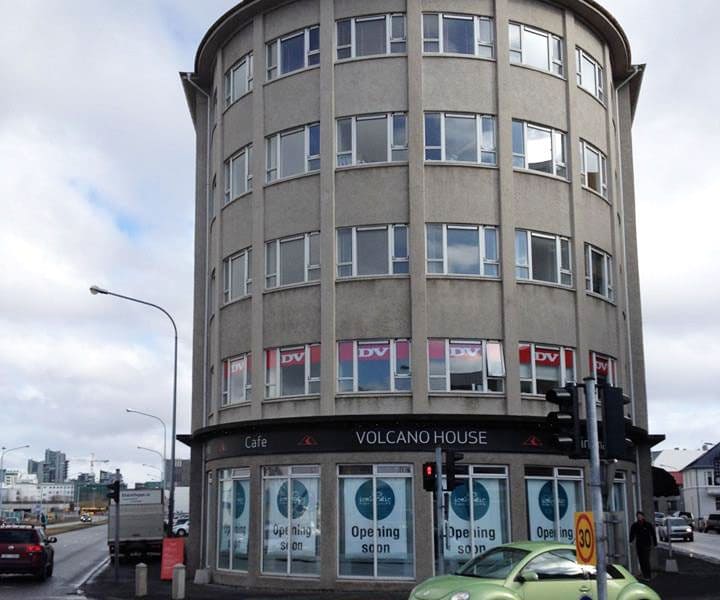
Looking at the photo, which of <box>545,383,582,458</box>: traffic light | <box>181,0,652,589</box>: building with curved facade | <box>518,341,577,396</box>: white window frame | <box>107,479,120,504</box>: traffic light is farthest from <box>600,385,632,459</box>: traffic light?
<box>107,479,120,504</box>: traffic light

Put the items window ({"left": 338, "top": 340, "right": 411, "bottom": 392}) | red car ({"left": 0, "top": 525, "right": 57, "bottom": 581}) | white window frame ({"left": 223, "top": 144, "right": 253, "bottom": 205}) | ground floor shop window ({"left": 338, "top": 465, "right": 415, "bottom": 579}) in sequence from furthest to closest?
red car ({"left": 0, "top": 525, "right": 57, "bottom": 581}) < white window frame ({"left": 223, "top": 144, "right": 253, "bottom": 205}) < window ({"left": 338, "top": 340, "right": 411, "bottom": 392}) < ground floor shop window ({"left": 338, "top": 465, "right": 415, "bottom": 579})

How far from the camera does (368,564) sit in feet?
81.3

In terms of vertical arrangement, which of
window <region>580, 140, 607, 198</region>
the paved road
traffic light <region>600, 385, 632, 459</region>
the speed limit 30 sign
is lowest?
the paved road

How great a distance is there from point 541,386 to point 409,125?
746 cm

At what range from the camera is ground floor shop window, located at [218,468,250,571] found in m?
26.9

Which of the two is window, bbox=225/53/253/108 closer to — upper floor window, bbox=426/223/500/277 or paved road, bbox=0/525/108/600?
upper floor window, bbox=426/223/500/277

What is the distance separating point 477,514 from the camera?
25.1m

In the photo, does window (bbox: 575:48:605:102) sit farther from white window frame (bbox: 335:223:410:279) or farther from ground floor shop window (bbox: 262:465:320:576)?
ground floor shop window (bbox: 262:465:320:576)

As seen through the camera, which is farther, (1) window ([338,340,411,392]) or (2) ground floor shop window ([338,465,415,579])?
(1) window ([338,340,411,392])

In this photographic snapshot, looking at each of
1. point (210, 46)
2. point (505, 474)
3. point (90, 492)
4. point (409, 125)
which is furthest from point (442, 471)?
point (90, 492)

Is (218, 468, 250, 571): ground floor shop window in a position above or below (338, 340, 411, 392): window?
below

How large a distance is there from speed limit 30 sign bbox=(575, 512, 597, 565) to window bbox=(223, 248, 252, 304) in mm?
16926

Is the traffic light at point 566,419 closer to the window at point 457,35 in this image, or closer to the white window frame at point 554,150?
the white window frame at point 554,150

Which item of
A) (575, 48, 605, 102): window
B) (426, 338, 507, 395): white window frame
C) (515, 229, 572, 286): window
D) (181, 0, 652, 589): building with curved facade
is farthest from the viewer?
(575, 48, 605, 102): window
